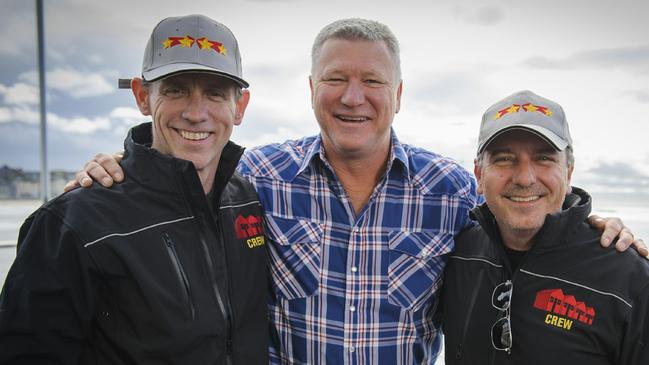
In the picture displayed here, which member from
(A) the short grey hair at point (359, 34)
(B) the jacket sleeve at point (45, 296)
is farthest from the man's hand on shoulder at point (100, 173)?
(A) the short grey hair at point (359, 34)

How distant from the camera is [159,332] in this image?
1.19 metres

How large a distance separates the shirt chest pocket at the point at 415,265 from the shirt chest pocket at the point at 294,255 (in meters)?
0.29

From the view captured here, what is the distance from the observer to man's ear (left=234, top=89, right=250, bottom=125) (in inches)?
60.0

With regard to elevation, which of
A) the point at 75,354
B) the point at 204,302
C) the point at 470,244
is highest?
the point at 470,244

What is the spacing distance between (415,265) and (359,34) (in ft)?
3.04

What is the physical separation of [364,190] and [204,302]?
32.5 inches

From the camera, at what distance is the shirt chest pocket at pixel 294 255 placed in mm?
1694

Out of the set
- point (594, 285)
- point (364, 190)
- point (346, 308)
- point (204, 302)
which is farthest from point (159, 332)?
point (594, 285)

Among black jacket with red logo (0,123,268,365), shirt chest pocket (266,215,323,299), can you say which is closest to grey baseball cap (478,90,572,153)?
shirt chest pocket (266,215,323,299)

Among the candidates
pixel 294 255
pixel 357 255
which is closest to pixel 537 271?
pixel 357 255

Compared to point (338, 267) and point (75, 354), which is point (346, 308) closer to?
point (338, 267)

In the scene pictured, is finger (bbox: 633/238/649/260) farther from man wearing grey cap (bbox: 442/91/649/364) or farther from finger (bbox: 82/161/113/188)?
finger (bbox: 82/161/113/188)

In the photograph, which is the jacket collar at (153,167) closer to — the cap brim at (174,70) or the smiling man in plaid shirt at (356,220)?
the cap brim at (174,70)

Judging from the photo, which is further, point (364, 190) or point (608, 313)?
point (364, 190)
